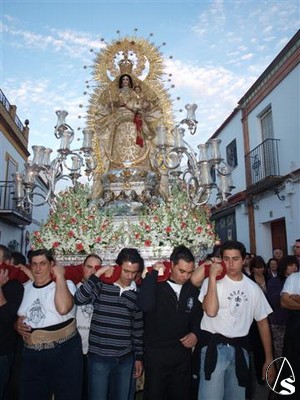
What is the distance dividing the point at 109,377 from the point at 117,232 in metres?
2.70

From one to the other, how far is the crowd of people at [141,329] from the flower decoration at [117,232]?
2199 mm

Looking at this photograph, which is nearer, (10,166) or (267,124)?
(267,124)

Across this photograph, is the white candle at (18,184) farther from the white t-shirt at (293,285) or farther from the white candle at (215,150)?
the white t-shirt at (293,285)

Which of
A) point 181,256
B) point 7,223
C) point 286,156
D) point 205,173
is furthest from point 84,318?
point 7,223

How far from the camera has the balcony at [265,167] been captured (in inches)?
359

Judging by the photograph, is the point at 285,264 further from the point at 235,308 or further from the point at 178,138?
the point at 178,138

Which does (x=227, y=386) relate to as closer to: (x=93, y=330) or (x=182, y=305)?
(x=182, y=305)

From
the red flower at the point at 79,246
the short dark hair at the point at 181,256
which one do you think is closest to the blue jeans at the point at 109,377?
the short dark hair at the point at 181,256

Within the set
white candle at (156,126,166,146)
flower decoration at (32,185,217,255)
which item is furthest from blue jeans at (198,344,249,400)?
white candle at (156,126,166,146)

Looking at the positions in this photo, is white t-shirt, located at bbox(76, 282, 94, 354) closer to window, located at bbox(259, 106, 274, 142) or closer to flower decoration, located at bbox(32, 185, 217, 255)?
flower decoration, located at bbox(32, 185, 217, 255)

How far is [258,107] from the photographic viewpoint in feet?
34.8

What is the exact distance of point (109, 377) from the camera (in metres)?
2.53

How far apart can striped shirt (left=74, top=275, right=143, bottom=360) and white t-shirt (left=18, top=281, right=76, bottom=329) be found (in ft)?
0.56

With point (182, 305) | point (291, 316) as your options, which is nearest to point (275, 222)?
point (291, 316)
